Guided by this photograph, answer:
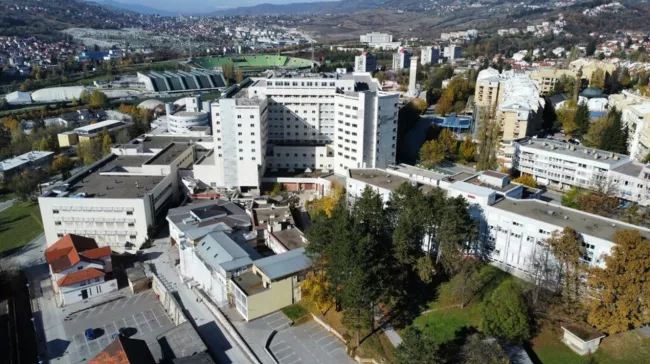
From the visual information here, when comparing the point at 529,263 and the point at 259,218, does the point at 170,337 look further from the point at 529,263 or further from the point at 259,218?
the point at 529,263

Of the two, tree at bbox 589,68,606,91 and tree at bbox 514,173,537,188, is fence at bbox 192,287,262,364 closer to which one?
tree at bbox 514,173,537,188

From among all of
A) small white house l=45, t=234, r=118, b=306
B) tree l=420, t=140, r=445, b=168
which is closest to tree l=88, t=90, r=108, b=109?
small white house l=45, t=234, r=118, b=306

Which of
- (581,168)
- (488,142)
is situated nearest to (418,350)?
(581,168)

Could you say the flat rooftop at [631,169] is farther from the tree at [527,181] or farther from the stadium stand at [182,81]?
the stadium stand at [182,81]

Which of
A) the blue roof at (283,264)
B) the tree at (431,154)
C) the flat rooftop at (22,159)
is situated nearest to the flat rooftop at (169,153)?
the flat rooftop at (22,159)

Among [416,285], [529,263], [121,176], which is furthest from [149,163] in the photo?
[529,263]

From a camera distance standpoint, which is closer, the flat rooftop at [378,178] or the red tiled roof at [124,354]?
the red tiled roof at [124,354]

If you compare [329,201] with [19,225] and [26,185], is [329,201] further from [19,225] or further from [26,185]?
[26,185]
